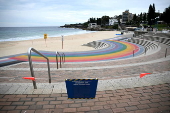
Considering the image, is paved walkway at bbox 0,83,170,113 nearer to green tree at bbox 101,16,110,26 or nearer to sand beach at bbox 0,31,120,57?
sand beach at bbox 0,31,120,57

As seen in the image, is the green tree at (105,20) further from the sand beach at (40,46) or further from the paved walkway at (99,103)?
the paved walkway at (99,103)

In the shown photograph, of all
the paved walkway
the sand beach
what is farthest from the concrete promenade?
the sand beach

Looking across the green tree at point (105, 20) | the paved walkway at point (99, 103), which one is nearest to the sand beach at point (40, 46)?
the paved walkway at point (99, 103)

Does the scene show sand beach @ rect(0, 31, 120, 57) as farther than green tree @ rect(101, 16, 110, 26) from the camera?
No

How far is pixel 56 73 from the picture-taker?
731cm

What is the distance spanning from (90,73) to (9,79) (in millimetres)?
4540

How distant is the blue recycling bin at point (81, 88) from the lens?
414 centimetres

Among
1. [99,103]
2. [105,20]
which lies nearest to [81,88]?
[99,103]

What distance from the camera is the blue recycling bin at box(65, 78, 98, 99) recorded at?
4145mm

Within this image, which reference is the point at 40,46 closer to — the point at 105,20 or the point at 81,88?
the point at 81,88

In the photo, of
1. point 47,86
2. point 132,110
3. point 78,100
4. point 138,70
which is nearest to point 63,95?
point 78,100

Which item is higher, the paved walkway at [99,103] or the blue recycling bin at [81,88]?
the blue recycling bin at [81,88]

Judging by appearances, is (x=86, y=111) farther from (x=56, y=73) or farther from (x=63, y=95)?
(x=56, y=73)

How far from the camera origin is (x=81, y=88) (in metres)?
4.27
